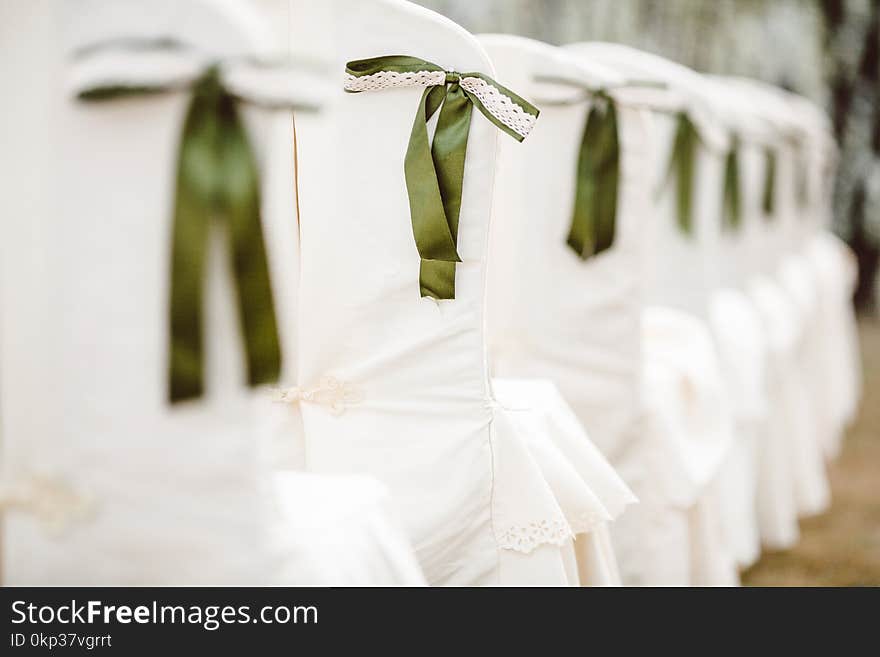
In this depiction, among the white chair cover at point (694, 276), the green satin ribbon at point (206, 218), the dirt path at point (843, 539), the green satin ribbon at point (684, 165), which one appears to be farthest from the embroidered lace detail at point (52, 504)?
the dirt path at point (843, 539)

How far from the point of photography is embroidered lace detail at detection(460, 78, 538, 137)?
1.29m

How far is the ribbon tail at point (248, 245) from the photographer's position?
0.80 m

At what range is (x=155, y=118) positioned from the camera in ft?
2.61

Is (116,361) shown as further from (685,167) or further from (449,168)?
(685,167)

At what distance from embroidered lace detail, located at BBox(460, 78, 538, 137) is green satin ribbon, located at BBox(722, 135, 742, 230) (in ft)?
5.87

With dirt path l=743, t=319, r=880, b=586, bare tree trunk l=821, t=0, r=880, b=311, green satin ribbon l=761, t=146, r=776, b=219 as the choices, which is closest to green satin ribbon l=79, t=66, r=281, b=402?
dirt path l=743, t=319, r=880, b=586

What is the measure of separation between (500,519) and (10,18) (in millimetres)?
866

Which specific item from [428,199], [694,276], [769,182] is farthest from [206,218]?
[769,182]

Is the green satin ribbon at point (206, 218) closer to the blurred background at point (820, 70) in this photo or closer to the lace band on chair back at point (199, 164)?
the lace band on chair back at point (199, 164)

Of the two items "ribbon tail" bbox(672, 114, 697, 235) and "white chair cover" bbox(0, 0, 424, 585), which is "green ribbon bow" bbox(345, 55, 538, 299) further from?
"ribbon tail" bbox(672, 114, 697, 235)
